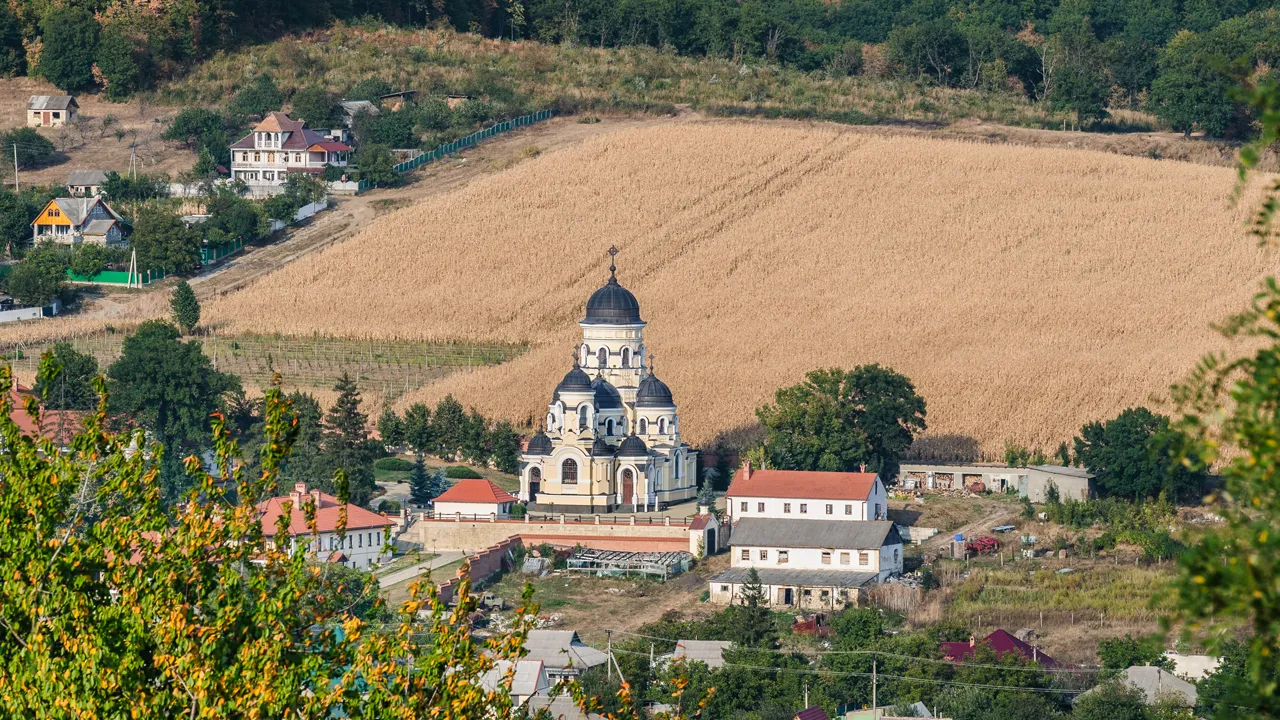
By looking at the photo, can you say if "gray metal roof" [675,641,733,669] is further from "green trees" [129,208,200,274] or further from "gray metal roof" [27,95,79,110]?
"gray metal roof" [27,95,79,110]

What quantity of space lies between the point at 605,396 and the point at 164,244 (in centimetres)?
3928

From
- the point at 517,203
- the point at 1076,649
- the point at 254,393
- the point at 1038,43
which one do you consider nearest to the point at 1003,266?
the point at 517,203

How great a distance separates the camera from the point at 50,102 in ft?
444

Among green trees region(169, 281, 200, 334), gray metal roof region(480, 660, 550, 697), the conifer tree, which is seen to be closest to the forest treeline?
green trees region(169, 281, 200, 334)

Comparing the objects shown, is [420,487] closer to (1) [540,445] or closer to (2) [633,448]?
(1) [540,445]

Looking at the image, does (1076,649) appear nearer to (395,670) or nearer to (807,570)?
(807,570)

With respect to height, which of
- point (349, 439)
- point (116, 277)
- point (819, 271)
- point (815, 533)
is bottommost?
point (815, 533)

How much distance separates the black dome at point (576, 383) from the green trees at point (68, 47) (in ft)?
231

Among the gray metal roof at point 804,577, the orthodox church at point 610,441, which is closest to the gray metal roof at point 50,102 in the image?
the orthodox church at point 610,441

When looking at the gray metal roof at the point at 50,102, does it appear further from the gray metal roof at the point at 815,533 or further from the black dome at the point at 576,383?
the gray metal roof at the point at 815,533

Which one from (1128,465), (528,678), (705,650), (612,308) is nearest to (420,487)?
(612,308)

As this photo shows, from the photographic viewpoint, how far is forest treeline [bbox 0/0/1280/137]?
138500 millimetres

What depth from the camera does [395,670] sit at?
920 inches

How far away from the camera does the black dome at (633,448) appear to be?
7662 centimetres
